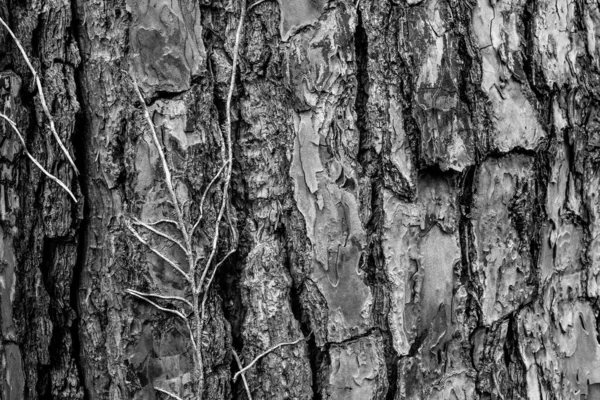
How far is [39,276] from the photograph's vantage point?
119 centimetres

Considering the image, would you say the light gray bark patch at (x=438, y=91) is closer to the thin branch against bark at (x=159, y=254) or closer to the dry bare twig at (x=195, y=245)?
the dry bare twig at (x=195, y=245)

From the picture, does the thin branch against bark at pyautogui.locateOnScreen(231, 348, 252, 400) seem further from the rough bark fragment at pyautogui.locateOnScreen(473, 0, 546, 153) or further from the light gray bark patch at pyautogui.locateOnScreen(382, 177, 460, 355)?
the rough bark fragment at pyautogui.locateOnScreen(473, 0, 546, 153)

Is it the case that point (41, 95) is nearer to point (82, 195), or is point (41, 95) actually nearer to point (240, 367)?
point (82, 195)

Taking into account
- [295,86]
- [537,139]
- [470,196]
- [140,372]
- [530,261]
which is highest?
[295,86]

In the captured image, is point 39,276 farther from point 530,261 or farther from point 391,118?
point 530,261

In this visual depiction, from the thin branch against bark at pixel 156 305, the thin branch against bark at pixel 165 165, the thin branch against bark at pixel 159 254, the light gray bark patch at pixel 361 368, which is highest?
the thin branch against bark at pixel 165 165

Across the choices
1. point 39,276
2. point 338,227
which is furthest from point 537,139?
point 39,276

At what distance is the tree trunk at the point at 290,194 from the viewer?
1.15 metres

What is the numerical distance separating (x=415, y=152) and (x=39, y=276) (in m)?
0.82

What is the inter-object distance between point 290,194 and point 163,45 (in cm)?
39

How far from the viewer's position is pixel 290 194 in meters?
1.16

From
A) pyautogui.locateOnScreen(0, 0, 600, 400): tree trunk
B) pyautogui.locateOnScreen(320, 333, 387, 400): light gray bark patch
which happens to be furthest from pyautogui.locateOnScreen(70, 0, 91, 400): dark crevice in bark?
pyautogui.locateOnScreen(320, 333, 387, 400): light gray bark patch

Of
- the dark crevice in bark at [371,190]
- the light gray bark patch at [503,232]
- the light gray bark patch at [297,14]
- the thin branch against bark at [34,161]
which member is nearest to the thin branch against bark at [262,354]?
the dark crevice in bark at [371,190]

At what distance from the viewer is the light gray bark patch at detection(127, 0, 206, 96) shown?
3.76ft
